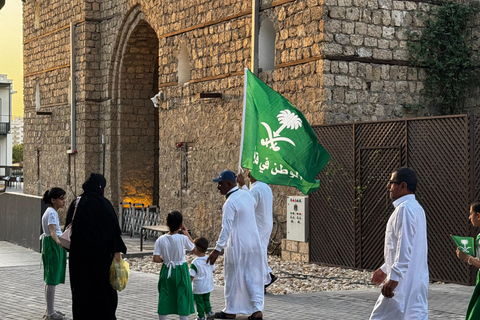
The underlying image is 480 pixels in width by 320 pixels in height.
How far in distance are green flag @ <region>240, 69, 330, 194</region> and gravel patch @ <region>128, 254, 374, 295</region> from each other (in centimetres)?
137

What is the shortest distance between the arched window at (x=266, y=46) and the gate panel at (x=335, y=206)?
86.7 inches

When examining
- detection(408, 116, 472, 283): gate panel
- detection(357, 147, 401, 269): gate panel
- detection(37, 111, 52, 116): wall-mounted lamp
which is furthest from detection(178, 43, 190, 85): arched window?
detection(37, 111, 52, 116): wall-mounted lamp

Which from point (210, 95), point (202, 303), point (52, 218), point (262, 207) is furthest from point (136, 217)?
point (202, 303)

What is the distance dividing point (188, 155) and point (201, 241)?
30.5 feet

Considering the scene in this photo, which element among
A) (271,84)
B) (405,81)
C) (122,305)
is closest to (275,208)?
(271,84)

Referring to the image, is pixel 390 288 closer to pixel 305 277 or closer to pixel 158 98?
pixel 305 277

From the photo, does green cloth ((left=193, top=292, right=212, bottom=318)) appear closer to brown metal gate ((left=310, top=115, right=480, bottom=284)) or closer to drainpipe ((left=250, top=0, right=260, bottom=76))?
brown metal gate ((left=310, top=115, right=480, bottom=284))

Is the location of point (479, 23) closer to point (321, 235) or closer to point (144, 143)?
point (321, 235)

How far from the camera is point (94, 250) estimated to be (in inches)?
276

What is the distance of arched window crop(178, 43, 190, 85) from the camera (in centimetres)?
1739

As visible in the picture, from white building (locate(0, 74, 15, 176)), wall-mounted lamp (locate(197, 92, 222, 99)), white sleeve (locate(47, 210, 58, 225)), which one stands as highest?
white building (locate(0, 74, 15, 176))

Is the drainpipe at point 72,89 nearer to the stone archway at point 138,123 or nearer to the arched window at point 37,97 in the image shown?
the stone archway at point 138,123

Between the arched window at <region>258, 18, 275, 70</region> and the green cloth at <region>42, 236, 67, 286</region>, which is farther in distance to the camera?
the arched window at <region>258, 18, 275, 70</region>

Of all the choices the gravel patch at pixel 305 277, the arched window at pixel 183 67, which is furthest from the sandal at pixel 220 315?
the arched window at pixel 183 67
